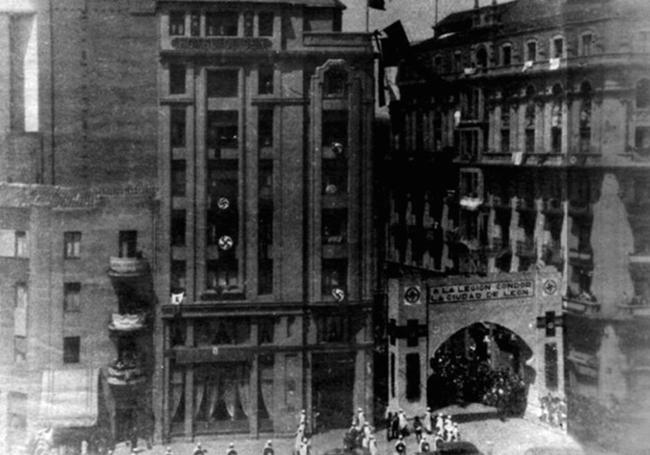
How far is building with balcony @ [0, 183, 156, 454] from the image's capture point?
25.9m

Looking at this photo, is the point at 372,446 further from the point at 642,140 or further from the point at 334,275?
the point at 642,140

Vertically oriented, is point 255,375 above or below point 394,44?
below

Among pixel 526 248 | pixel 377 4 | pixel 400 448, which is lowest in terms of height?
pixel 400 448

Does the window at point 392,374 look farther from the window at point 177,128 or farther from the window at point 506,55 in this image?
the window at point 506,55

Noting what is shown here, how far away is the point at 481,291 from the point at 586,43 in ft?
27.4

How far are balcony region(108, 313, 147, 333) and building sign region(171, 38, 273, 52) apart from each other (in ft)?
26.8

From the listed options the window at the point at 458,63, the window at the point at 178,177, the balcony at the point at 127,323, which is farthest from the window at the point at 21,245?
the window at the point at 458,63

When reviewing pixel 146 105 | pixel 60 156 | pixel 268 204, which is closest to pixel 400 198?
pixel 268 204

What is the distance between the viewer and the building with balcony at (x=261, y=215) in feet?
87.0

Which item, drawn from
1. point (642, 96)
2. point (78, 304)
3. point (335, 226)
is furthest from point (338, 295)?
point (642, 96)

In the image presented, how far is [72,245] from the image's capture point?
26656mm

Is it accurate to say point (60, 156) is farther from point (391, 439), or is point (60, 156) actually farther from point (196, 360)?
point (391, 439)

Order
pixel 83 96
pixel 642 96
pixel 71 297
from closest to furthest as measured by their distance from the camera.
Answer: pixel 83 96
pixel 642 96
pixel 71 297

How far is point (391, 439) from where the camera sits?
86.7 ft
